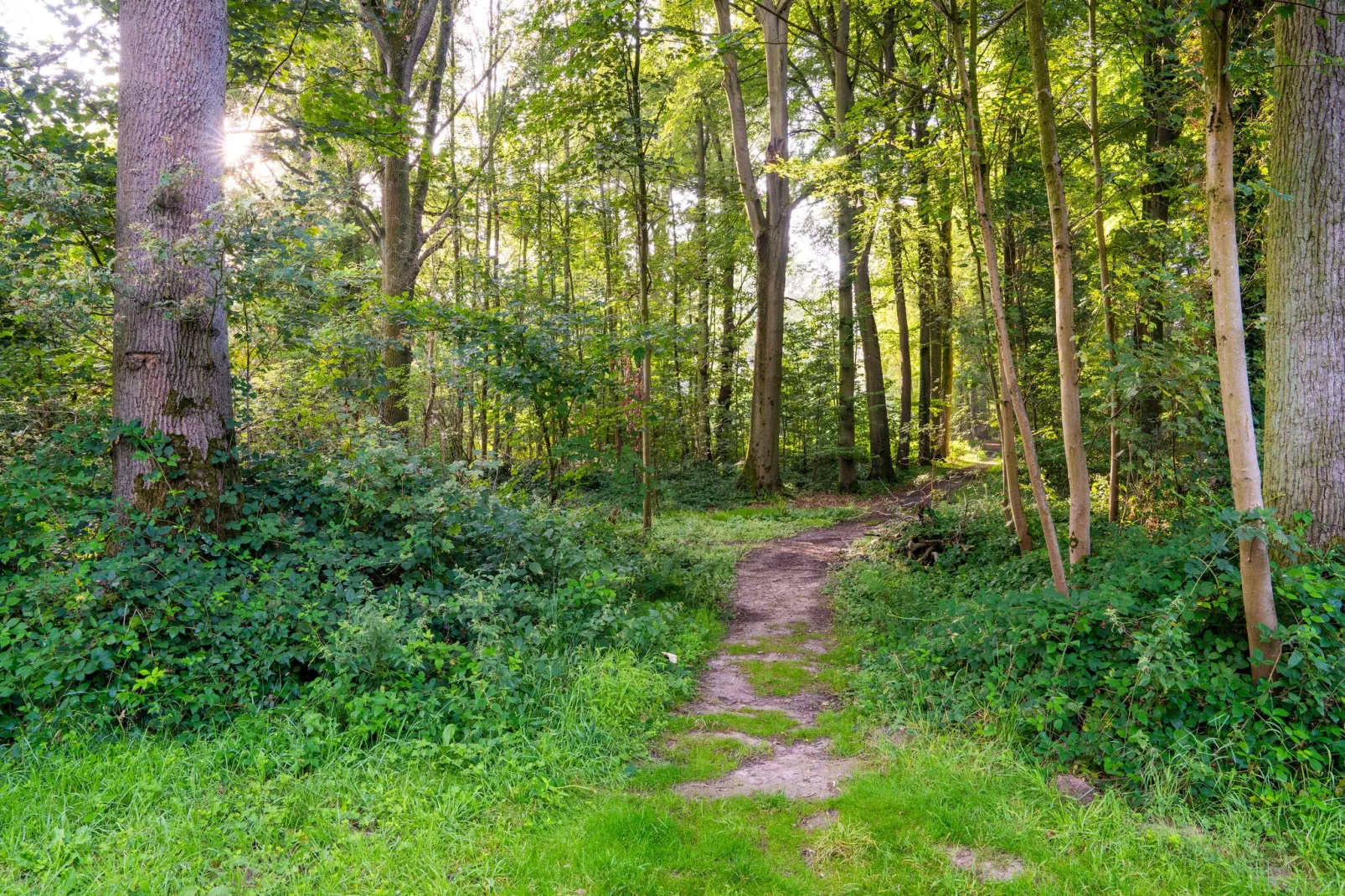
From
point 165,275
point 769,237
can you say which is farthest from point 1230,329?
point 769,237

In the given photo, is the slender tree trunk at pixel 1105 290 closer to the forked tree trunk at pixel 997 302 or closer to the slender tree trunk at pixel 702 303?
the forked tree trunk at pixel 997 302

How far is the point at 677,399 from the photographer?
61.3 ft

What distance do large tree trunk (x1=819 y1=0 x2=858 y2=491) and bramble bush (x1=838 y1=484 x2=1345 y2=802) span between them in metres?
10.4

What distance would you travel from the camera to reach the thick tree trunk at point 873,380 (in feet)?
51.3

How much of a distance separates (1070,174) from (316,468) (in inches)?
556

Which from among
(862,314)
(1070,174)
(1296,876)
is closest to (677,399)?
(862,314)

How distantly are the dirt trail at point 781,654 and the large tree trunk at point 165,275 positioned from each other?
3948 mm

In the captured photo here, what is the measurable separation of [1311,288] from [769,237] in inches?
402

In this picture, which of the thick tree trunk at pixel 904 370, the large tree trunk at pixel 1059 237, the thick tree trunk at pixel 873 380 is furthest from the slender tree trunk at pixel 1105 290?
the thick tree trunk at pixel 873 380

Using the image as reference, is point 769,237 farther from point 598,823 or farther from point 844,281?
point 598,823

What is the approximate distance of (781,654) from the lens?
555cm

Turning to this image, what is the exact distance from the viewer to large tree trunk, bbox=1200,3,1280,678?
335cm

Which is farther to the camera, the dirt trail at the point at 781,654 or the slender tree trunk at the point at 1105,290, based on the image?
the slender tree trunk at the point at 1105,290

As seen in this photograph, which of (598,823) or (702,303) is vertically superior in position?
(702,303)
